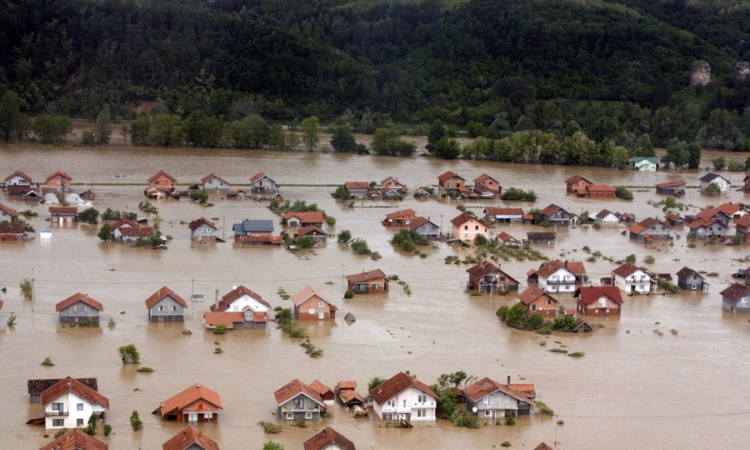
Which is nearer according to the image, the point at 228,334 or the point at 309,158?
the point at 228,334

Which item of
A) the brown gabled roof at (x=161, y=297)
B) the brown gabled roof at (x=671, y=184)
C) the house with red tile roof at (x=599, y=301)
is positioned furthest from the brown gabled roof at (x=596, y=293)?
the brown gabled roof at (x=671, y=184)

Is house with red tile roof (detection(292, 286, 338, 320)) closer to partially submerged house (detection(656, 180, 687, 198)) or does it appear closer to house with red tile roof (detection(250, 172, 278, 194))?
house with red tile roof (detection(250, 172, 278, 194))

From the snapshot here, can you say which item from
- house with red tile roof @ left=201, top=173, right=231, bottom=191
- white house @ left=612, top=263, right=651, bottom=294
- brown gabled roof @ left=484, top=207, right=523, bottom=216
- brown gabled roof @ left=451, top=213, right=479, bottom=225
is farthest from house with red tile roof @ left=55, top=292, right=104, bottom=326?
house with red tile roof @ left=201, top=173, right=231, bottom=191

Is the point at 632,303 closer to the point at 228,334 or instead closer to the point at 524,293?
the point at 524,293

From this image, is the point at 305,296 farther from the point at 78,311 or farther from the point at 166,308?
the point at 78,311

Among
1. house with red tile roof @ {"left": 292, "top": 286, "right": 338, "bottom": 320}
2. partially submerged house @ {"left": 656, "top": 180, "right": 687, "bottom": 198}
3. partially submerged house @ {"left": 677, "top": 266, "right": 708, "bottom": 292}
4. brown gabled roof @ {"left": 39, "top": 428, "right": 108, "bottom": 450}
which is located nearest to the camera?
brown gabled roof @ {"left": 39, "top": 428, "right": 108, "bottom": 450}

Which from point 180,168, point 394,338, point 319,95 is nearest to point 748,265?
point 394,338

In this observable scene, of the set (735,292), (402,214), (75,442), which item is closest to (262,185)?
(402,214)

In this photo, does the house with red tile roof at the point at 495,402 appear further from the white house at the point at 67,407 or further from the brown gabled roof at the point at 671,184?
the brown gabled roof at the point at 671,184
